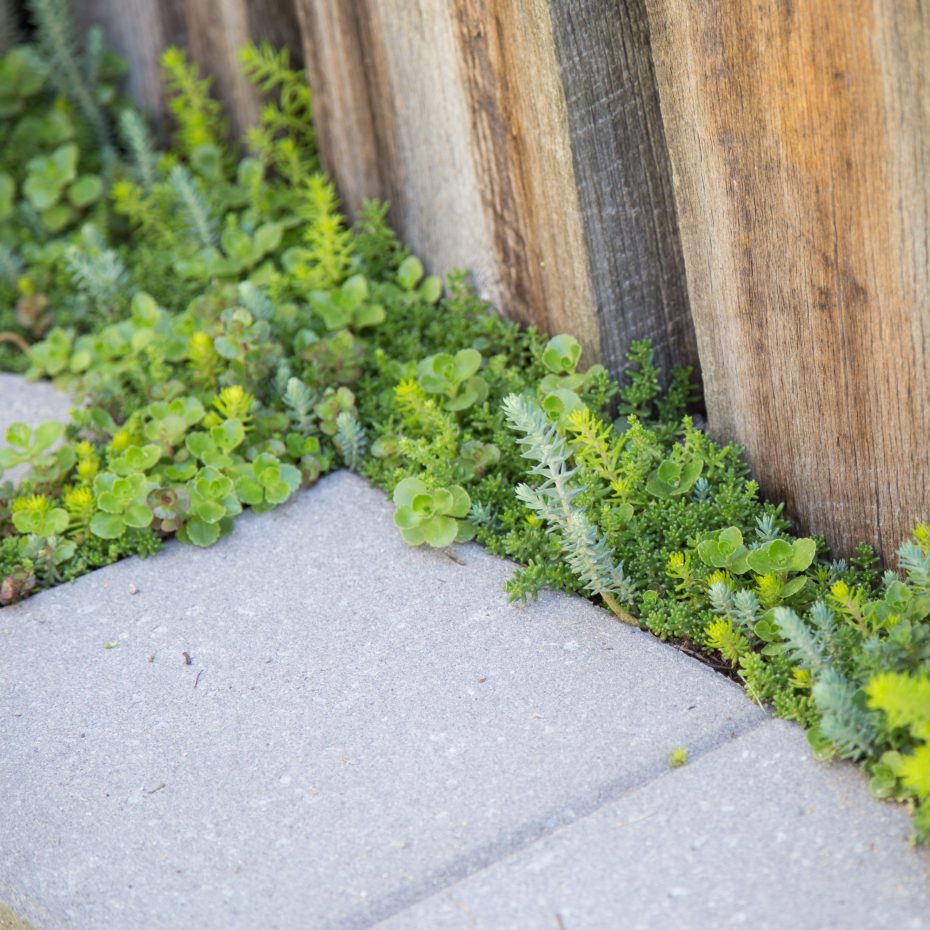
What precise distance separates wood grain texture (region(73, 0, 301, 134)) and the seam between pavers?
2.84m

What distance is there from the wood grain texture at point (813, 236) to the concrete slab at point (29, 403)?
198cm

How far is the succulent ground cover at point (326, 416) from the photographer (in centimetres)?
244

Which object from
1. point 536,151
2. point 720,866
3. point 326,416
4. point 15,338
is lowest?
point 720,866

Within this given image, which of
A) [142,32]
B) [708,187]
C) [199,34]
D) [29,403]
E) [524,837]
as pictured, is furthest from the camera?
[142,32]

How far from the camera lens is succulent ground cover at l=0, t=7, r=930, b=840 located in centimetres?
244

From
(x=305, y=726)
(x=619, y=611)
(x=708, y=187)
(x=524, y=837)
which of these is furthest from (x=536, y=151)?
(x=524, y=837)

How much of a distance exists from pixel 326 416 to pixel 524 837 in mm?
1424

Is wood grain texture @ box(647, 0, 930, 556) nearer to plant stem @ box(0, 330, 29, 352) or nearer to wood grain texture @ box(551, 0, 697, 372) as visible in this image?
wood grain texture @ box(551, 0, 697, 372)

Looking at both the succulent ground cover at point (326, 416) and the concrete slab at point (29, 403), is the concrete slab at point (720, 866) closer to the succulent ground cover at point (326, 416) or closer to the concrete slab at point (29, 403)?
the succulent ground cover at point (326, 416)

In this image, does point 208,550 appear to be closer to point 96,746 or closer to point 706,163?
point 96,746

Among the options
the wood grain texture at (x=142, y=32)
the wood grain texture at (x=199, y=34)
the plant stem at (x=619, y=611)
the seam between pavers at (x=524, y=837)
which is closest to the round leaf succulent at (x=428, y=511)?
the plant stem at (x=619, y=611)

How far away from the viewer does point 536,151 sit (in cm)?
304

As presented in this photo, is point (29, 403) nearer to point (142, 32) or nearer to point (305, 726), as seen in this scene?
point (142, 32)

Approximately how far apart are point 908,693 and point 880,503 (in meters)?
0.69
